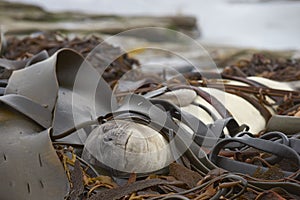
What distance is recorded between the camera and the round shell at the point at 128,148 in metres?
1.15

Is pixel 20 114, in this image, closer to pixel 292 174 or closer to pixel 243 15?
pixel 292 174

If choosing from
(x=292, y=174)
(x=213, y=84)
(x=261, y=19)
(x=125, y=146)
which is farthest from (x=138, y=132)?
(x=261, y=19)

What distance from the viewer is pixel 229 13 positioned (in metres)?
10.5

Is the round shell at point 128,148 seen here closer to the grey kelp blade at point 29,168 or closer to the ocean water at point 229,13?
the grey kelp blade at point 29,168

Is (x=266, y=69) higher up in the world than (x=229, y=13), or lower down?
higher up

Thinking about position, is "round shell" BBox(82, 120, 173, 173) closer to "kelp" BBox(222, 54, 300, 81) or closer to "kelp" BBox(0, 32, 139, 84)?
"kelp" BBox(0, 32, 139, 84)

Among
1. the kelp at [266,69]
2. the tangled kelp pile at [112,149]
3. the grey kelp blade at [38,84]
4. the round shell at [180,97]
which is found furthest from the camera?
the kelp at [266,69]

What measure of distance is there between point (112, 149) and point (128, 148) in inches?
1.3

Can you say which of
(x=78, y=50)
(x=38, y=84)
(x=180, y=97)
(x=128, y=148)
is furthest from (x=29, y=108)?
(x=78, y=50)

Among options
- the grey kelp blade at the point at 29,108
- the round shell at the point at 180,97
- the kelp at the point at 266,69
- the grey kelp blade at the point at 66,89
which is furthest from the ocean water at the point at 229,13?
the grey kelp blade at the point at 29,108

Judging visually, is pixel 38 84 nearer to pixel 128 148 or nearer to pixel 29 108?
pixel 29 108

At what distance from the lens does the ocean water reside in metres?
7.78

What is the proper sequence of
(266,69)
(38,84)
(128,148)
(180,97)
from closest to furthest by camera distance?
(128,148) < (38,84) < (180,97) < (266,69)

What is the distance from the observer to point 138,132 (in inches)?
46.3
